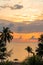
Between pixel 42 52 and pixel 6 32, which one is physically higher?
pixel 6 32

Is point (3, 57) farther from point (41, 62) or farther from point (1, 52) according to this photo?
point (41, 62)

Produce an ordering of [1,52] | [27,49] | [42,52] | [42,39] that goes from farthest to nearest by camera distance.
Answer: [27,49]
[42,39]
[42,52]
[1,52]

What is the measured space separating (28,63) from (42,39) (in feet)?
121

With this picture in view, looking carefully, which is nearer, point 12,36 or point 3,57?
point 3,57

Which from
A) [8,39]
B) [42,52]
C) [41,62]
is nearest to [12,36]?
[8,39]

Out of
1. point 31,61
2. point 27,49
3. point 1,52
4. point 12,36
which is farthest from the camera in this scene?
point 27,49

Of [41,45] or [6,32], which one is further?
[6,32]

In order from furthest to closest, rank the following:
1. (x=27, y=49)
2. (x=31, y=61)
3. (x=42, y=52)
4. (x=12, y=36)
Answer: (x=27, y=49) → (x=12, y=36) → (x=42, y=52) → (x=31, y=61)

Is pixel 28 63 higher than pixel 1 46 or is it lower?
lower

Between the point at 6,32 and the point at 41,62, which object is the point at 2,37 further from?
the point at 41,62

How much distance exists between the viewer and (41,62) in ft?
201

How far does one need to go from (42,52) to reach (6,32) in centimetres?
1895

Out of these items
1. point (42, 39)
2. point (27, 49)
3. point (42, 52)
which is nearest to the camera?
point (42, 52)

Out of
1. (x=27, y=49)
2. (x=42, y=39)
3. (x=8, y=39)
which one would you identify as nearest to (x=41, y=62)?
(x=42, y=39)
